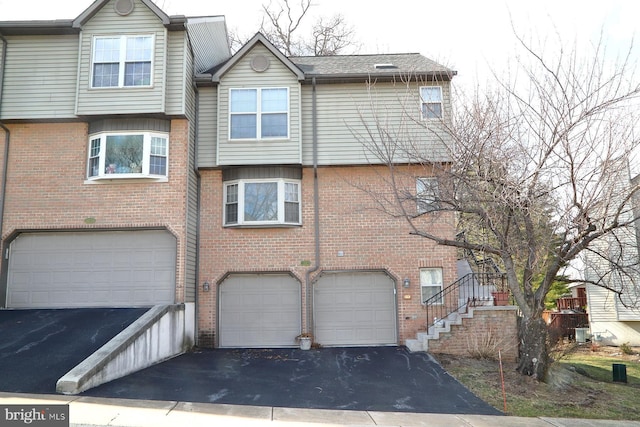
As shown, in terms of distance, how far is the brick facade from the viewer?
45.2ft

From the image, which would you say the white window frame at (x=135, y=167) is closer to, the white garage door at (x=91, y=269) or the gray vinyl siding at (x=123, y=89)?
the gray vinyl siding at (x=123, y=89)

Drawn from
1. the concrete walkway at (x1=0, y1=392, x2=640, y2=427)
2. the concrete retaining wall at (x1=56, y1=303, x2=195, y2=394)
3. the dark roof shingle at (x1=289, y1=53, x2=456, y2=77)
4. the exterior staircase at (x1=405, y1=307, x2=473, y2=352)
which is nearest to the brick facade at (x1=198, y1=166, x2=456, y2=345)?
the exterior staircase at (x1=405, y1=307, x2=473, y2=352)

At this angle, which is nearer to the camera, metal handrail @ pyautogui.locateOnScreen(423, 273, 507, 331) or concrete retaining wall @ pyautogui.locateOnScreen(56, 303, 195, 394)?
concrete retaining wall @ pyautogui.locateOnScreen(56, 303, 195, 394)

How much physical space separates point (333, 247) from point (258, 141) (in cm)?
365

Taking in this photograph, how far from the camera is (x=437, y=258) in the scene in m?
13.9

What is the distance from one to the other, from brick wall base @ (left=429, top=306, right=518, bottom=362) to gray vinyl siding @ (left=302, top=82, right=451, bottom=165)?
5024 mm

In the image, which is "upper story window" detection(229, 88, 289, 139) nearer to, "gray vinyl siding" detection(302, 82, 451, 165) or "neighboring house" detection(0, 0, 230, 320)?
"gray vinyl siding" detection(302, 82, 451, 165)

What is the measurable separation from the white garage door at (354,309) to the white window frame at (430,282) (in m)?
0.82

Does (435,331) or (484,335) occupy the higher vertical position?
(435,331)

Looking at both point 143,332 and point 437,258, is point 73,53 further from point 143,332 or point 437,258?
point 437,258

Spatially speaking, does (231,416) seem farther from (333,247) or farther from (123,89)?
(123,89)

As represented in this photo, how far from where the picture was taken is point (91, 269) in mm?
13219

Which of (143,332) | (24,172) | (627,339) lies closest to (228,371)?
(143,332)

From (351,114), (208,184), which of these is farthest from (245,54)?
(208,184)
